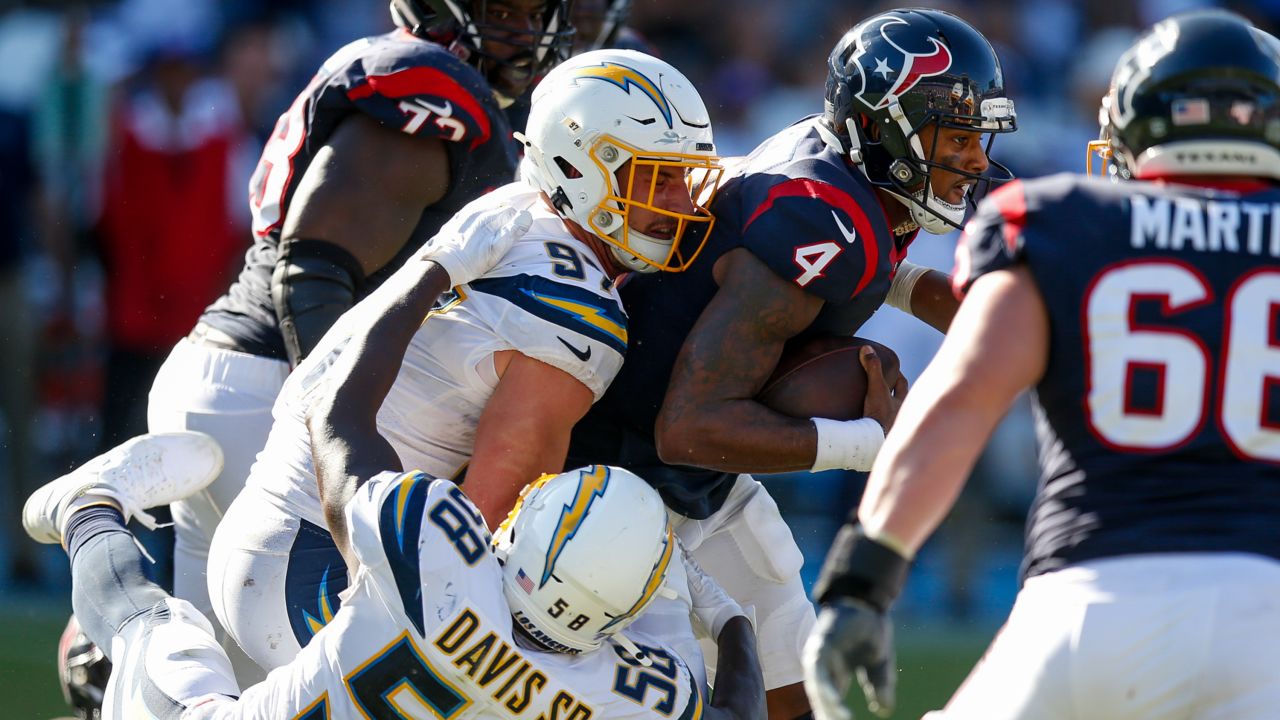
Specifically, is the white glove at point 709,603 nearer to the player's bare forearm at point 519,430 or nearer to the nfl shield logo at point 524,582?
the player's bare forearm at point 519,430

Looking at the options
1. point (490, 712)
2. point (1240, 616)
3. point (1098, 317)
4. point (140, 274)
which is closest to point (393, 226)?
point (490, 712)

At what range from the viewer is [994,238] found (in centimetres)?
264

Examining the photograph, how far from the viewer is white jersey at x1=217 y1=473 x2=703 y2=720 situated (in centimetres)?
289

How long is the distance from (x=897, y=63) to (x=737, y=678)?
1.57 meters

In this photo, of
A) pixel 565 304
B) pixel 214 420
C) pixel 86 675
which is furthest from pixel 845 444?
pixel 86 675

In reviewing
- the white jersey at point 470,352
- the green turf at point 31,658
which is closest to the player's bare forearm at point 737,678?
the white jersey at point 470,352

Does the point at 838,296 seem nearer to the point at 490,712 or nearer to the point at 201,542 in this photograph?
the point at 490,712

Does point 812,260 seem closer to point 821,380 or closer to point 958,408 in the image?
point 821,380

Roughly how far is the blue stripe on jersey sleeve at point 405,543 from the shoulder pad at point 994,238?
3.38 ft

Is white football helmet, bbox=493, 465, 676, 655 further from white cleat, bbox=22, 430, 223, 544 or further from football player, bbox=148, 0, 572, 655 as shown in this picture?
white cleat, bbox=22, 430, 223, 544

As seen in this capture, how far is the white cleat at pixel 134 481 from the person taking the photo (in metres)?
4.09

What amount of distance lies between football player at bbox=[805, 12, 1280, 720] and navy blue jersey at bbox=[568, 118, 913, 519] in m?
0.99

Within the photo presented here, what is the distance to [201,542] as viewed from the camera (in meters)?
4.41

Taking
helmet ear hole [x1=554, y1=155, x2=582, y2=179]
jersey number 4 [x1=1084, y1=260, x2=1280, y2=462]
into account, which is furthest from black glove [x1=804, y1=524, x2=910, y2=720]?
helmet ear hole [x1=554, y1=155, x2=582, y2=179]
